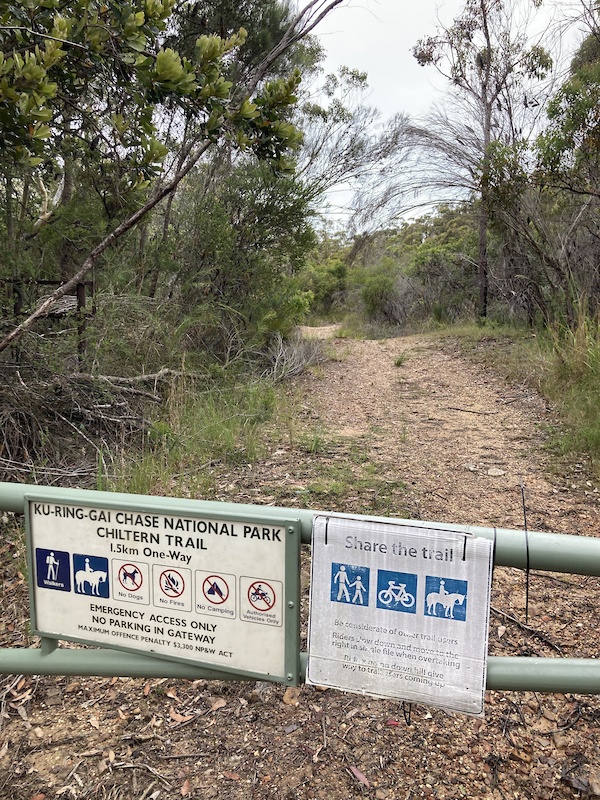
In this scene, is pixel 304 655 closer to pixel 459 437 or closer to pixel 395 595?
pixel 395 595

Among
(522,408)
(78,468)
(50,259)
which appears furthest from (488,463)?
(50,259)

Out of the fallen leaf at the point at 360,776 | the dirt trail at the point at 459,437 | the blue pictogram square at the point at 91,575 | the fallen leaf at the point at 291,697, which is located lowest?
the fallen leaf at the point at 360,776

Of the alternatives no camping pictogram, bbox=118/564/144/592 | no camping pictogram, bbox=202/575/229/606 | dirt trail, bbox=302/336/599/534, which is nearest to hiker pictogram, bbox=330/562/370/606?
no camping pictogram, bbox=202/575/229/606

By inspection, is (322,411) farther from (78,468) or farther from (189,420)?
(78,468)

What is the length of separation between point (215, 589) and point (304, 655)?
0.25 meters

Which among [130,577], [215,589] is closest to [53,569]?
[130,577]

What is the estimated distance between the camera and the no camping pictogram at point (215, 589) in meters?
1.26

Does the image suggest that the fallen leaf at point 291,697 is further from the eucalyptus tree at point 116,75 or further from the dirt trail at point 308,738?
the eucalyptus tree at point 116,75

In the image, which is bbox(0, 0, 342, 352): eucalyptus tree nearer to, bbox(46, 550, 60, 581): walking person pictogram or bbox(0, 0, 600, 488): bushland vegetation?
bbox(0, 0, 600, 488): bushland vegetation

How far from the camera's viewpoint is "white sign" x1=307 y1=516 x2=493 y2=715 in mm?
1102

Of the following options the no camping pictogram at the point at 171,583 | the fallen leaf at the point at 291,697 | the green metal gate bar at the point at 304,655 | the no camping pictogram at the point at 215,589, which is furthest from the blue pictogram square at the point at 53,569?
the fallen leaf at the point at 291,697

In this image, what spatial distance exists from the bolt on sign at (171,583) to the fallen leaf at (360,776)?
0.78 m

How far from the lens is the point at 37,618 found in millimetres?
1398

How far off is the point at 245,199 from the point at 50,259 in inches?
127
